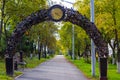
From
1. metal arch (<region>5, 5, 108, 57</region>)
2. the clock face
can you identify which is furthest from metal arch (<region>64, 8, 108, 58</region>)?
the clock face

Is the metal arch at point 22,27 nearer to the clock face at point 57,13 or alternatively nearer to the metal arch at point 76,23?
the metal arch at point 76,23

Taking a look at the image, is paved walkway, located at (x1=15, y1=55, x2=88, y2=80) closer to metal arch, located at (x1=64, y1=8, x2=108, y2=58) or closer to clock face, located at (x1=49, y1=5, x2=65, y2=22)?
metal arch, located at (x1=64, y1=8, x2=108, y2=58)

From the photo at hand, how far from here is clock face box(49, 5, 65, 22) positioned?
23.0 meters

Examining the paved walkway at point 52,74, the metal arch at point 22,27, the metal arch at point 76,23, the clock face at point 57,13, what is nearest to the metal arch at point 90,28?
the metal arch at point 76,23

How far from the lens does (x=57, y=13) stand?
2306 centimetres

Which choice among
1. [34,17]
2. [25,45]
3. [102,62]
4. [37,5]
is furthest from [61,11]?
[25,45]

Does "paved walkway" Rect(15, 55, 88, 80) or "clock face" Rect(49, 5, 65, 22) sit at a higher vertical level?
"clock face" Rect(49, 5, 65, 22)

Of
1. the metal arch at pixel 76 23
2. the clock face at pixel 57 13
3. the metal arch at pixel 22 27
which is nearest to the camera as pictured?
the clock face at pixel 57 13

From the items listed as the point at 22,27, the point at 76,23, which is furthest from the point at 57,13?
the point at 22,27

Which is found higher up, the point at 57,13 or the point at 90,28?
the point at 57,13

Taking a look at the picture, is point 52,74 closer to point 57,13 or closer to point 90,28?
point 90,28

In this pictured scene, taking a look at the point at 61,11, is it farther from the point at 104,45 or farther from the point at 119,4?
the point at 119,4

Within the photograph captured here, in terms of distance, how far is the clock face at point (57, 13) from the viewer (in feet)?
75.4

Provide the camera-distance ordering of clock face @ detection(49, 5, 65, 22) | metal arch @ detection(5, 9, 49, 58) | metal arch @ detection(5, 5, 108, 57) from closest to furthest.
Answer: clock face @ detection(49, 5, 65, 22) < metal arch @ detection(5, 5, 108, 57) < metal arch @ detection(5, 9, 49, 58)
